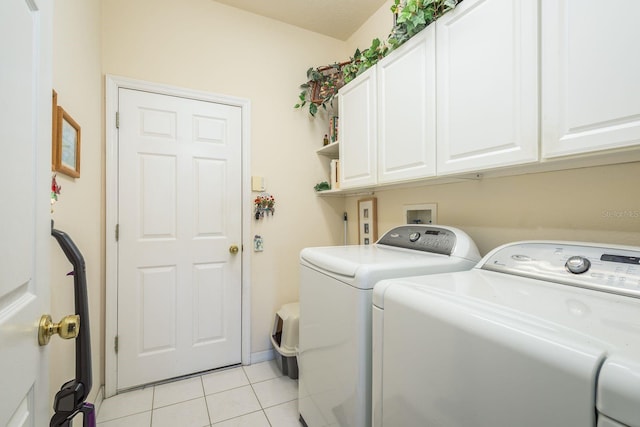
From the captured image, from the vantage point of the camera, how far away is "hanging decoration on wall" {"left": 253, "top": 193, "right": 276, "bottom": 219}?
2293 mm

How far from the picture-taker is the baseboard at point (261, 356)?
2.29 meters

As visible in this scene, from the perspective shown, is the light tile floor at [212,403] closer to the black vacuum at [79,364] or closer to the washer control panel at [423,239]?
the black vacuum at [79,364]

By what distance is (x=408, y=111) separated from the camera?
1.50 m

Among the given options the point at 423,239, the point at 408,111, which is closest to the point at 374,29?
the point at 408,111

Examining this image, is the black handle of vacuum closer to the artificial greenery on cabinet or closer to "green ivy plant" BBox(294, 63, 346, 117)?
the artificial greenery on cabinet

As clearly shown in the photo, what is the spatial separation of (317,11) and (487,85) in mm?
1718

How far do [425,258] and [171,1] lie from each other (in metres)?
2.45

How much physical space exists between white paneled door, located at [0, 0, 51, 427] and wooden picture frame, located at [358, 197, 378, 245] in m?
1.95

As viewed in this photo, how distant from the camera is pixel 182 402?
1808mm

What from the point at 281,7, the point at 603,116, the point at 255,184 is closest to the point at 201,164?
the point at 255,184

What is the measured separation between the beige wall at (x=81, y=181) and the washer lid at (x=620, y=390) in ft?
5.27

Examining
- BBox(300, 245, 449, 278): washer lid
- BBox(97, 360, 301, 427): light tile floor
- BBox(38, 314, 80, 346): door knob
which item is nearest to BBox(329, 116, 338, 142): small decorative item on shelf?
BBox(300, 245, 449, 278): washer lid

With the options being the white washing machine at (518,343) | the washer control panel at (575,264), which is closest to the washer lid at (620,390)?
the white washing machine at (518,343)

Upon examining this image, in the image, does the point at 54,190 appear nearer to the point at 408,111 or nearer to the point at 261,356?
the point at 408,111
